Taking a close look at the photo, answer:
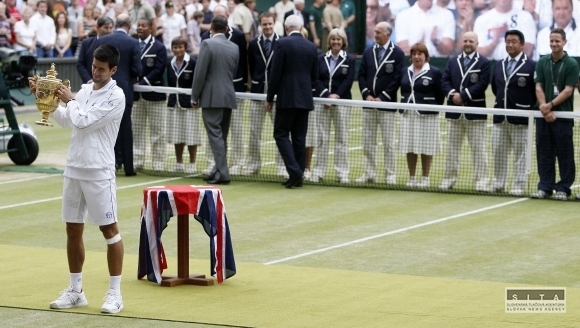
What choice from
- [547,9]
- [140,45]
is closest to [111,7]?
[547,9]

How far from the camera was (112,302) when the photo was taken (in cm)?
963

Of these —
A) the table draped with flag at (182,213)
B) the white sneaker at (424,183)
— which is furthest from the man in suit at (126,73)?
the table draped with flag at (182,213)

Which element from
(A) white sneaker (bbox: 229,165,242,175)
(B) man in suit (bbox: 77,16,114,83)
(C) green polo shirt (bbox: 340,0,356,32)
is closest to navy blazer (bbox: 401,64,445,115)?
(A) white sneaker (bbox: 229,165,242,175)

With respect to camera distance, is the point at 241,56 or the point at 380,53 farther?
the point at 241,56

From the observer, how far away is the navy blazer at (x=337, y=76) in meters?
17.6

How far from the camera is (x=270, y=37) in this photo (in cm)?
1812

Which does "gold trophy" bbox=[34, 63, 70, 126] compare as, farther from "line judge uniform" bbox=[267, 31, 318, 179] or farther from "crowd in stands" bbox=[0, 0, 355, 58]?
"crowd in stands" bbox=[0, 0, 355, 58]

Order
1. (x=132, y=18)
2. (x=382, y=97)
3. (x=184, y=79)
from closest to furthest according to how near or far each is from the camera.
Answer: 1. (x=382, y=97)
2. (x=184, y=79)
3. (x=132, y=18)

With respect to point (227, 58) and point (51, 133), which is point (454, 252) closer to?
point (227, 58)

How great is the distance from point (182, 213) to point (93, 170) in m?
1.21

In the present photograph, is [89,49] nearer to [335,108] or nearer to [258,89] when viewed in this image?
[258,89]

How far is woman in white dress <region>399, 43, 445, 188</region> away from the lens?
1688 cm

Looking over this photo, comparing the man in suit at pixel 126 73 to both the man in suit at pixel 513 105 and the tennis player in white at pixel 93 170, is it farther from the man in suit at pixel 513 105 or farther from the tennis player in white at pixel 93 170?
the tennis player in white at pixel 93 170

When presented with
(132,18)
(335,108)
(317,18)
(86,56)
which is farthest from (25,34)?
(335,108)
